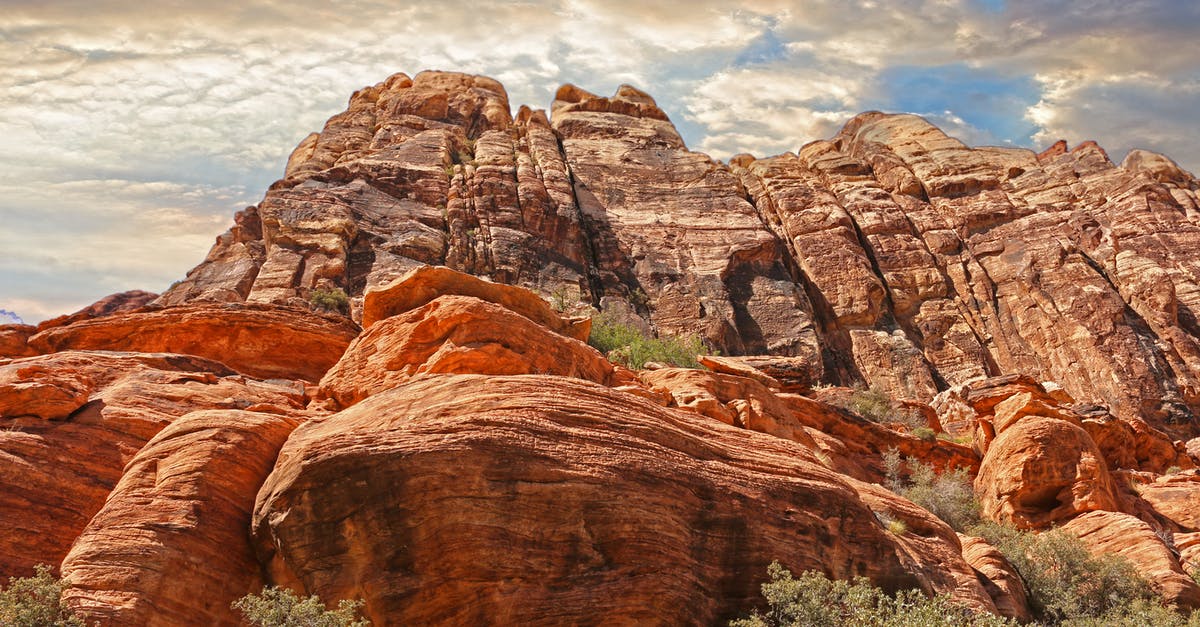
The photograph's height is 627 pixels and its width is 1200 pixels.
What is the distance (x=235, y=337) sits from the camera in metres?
26.1

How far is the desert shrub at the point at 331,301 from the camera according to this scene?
148 ft

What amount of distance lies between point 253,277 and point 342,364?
103 feet

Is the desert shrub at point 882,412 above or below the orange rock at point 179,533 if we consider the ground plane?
above

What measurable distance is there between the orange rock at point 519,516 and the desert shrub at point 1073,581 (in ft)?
23.8

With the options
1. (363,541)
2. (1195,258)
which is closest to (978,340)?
(1195,258)

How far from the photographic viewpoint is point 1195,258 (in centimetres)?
6050

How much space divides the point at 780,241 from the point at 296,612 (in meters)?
56.1

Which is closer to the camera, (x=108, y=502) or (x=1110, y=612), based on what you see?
(x=108, y=502)

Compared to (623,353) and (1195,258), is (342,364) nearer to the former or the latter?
(623,353)

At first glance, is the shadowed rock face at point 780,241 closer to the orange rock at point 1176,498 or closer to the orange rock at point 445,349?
the orange rock at point 1176,498

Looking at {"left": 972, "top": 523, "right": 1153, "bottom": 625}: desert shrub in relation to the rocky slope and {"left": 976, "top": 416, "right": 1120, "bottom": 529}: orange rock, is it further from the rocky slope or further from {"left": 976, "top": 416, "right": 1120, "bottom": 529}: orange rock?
{"left": 976, "top": 416, "right": 1120, "bottom": 529}: orange rock

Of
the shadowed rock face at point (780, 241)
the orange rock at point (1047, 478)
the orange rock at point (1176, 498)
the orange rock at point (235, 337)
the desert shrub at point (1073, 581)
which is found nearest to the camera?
the desert shrub at point (1073, 581)

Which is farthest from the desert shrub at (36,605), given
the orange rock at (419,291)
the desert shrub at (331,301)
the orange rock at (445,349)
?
the desert shrub at (331,301)

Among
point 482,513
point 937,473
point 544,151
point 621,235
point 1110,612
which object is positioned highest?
point 544,151
